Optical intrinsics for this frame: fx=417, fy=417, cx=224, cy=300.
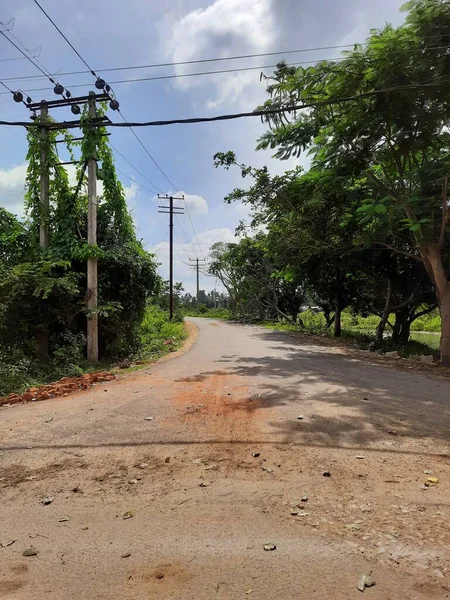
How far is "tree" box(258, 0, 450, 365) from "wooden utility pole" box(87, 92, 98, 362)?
4971 millimetres

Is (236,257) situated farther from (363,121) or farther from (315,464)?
(315,464)

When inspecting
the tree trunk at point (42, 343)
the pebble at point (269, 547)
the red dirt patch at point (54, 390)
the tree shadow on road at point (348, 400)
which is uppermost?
the tree trunk at point (42, 343)

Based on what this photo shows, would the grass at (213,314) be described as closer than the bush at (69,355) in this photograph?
No

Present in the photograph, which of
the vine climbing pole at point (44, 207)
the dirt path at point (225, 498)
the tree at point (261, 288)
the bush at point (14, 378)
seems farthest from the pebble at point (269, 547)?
the tree at point (261, 288)

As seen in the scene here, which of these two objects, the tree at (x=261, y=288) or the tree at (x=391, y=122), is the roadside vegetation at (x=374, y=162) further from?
the tree at (x=261, y=288)

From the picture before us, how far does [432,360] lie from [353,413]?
7578mm

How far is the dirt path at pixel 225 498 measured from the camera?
254 centimetres

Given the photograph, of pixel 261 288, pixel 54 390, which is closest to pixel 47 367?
pixel 54 390

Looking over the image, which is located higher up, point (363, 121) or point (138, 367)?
point (363, 121)

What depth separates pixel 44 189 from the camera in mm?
12547

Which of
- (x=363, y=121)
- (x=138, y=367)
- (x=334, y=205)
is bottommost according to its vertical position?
(x=138, y=367)

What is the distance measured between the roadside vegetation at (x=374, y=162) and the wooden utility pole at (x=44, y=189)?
20.7 ft

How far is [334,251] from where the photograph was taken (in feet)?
59.7

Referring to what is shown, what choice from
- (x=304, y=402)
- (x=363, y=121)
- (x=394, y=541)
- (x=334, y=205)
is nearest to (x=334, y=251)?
(x=334, y=205)
